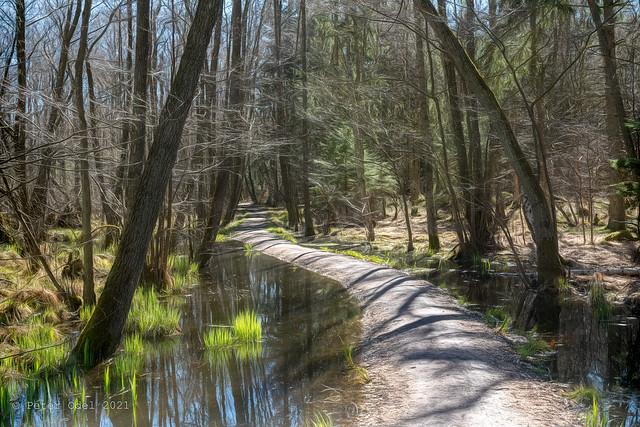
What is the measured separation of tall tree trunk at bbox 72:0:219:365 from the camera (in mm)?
6984

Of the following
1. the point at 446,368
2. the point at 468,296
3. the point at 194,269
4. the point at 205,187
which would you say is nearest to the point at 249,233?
the point at 205,187

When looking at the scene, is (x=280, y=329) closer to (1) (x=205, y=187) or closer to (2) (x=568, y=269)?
(2) (x=568, y=269)

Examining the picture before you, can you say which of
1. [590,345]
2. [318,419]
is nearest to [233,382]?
[318,419]

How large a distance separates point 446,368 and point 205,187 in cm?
1506

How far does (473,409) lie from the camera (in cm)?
475

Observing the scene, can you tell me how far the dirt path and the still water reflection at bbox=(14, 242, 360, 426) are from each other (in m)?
0.38

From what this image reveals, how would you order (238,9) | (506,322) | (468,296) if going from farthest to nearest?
(238,9) → (468,296) → (506,322)

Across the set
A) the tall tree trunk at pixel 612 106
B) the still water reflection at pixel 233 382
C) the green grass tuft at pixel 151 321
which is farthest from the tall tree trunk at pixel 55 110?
the tall tree trunk at pixel 612 106

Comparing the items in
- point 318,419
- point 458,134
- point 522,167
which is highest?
point 458,134

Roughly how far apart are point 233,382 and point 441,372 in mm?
2387

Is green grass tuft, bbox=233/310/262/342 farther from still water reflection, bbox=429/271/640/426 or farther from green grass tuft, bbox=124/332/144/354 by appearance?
still water reflection, bbox=429/271/640/426

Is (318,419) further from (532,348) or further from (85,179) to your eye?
(85,179)

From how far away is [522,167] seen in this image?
1064 cm

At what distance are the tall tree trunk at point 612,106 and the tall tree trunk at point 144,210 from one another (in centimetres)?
807
